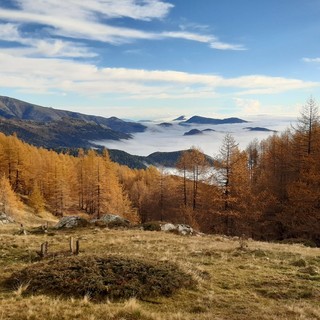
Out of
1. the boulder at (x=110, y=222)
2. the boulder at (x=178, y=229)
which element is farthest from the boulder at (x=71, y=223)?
the boulder at (x=178, y=229)

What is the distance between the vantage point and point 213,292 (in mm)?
15500

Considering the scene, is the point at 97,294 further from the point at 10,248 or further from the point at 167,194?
the point at 167,194

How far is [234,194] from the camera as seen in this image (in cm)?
5034

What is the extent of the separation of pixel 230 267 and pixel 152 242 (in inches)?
417

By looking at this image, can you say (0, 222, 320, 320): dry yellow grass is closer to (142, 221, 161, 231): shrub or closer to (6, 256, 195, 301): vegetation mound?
(6, 256, 195, 301): vegetation mound

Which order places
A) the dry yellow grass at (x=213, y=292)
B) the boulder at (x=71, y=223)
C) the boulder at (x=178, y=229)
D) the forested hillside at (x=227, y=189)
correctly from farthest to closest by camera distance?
1. the forested hillside at (x=227, y=189)
2. the boulder at (x=71, y=223)
3. the boulder at (x=178, y=229)
4. the dry yellow grass at (x=213, y=292)

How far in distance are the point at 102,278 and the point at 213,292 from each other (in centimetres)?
471

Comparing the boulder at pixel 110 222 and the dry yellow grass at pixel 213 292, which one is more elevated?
the dry yellow grass at pixel 213 292

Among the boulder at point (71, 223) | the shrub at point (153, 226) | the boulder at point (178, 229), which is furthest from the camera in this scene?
the shrub at point (153, 226)

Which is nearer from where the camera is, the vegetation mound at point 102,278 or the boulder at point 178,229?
the vegetation mound at point 102,278

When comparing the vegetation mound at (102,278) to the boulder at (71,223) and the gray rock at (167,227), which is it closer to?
the boulder at (71,223)

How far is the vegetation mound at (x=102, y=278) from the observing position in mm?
14914

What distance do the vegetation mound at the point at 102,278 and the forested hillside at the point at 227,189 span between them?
29.7m

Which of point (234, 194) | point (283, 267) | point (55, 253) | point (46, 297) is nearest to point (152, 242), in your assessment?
point (55, 253)
